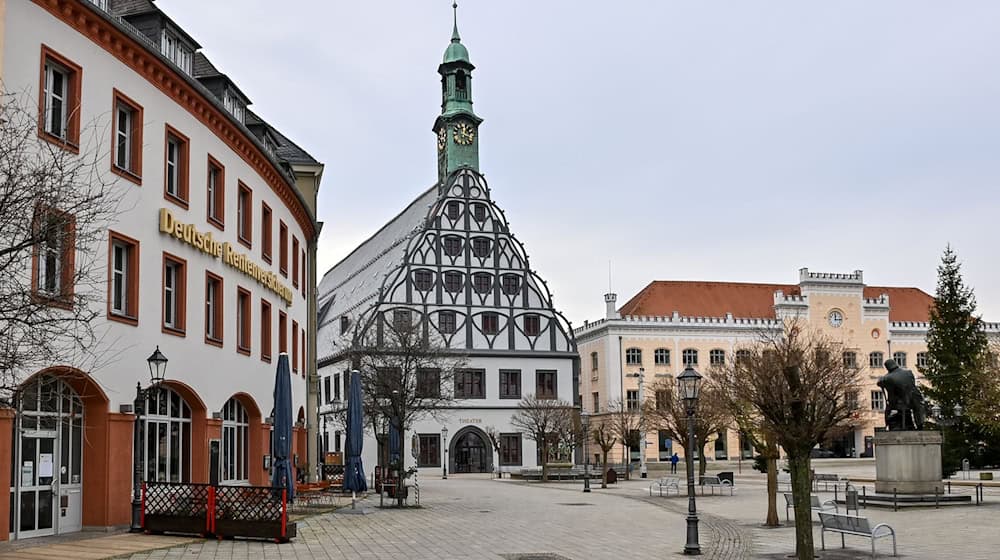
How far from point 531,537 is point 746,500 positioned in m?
16.2

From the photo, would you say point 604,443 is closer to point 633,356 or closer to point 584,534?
point 633,356

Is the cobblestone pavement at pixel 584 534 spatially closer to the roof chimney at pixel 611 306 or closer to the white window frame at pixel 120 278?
the white window frame at pixel 120 278

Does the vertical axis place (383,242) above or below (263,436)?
above

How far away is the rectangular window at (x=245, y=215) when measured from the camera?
31.0m

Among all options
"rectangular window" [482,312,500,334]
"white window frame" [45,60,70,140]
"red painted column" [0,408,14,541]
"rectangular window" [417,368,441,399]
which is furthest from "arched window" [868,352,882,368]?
"red painted column" [0,408,14,541]

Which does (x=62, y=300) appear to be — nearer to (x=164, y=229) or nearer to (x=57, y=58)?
(x=57, y=58)

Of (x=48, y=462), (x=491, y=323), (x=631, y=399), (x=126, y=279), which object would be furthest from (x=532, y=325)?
(x=48, y=462)

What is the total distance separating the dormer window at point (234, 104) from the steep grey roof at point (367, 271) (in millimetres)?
34950

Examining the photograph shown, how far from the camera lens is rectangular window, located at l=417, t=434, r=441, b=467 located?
66.2m

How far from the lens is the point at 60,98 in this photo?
20.8 meters

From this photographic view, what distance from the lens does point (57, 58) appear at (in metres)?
20.2

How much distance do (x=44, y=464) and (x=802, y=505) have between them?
14.1 m

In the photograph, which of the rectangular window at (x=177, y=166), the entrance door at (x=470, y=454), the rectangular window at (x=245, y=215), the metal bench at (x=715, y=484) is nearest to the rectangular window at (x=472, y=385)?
the entrance door at (x=470, y=454)

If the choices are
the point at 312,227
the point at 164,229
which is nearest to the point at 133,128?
the point at 164,229
